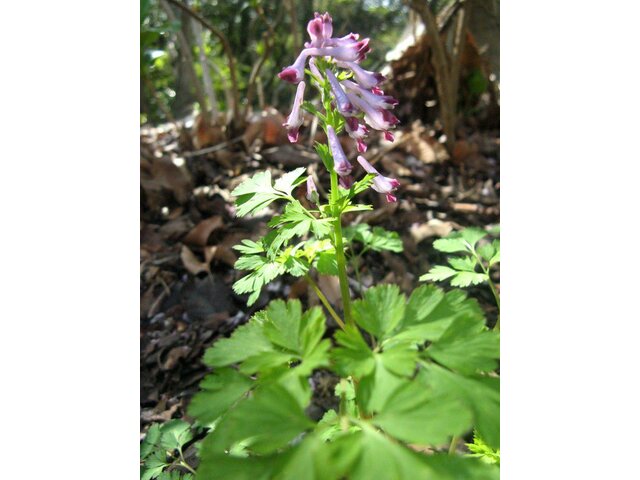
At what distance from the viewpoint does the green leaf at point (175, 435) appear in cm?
114

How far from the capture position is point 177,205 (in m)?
2.29

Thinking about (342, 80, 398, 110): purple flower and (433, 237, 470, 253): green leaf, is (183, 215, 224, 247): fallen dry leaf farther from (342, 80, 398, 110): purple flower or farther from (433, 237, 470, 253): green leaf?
(342, 80, 398, 110): purple flower

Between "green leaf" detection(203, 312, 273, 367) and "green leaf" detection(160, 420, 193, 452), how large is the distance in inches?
22.4

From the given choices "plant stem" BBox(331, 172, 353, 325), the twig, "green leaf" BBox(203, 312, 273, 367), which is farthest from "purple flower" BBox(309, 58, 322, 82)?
the twig

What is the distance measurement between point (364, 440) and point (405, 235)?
1582mm

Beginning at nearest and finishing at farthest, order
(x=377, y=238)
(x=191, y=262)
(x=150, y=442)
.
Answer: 1. (x=150, y=442)
2. (x=377, y=238)
3. (x=191, y=262)

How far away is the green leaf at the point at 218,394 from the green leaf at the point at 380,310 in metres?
0.18

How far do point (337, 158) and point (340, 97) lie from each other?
10 centimetres

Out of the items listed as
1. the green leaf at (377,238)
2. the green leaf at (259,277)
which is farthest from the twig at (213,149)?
the green leaf at (259,277)

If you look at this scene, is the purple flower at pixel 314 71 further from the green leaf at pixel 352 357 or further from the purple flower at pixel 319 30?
the green leaf at pixel 352 357

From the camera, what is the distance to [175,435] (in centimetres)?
116

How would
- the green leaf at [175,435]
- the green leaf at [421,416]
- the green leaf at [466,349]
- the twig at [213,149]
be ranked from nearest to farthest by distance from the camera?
the green leaf at [421,416], the green leaf at [466,349], the green leaf at [175,435], the twig at [213,149]

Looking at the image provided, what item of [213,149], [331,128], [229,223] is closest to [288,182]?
[331,128]

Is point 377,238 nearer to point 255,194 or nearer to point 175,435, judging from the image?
point 255,194
